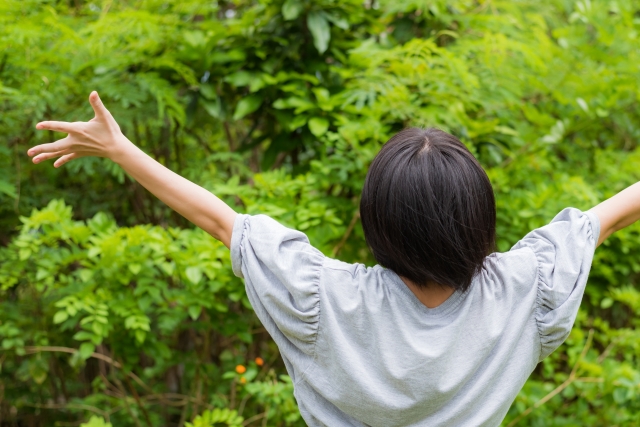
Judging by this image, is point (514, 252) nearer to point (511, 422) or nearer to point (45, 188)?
point (511, 422)

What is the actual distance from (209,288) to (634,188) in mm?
1432

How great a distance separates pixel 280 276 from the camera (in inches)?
46.4

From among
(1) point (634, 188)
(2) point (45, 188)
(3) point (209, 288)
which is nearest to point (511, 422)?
(3) point (209, 288)

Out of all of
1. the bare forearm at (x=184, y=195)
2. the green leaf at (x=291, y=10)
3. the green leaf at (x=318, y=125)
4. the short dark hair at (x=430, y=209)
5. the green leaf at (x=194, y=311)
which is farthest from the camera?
the green leaf at (x=291, y=10)

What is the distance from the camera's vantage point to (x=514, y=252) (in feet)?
4.13

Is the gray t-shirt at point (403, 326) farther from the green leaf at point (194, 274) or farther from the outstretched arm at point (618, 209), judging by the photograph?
the green leaf at point (194, 274)

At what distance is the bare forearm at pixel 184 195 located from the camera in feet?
4.16

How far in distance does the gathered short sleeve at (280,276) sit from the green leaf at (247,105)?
4.45 ft

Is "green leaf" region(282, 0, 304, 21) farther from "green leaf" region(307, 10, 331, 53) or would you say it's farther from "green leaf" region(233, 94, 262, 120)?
"green leaf" region(233, 94, 262, 120)

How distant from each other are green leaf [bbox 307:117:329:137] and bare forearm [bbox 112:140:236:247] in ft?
3.70

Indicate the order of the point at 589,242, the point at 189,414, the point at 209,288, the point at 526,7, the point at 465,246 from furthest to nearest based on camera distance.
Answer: the point at 526,7 → the point at 189,414 → the point at 209,288 → the point at 589,242 → the point at 465,246

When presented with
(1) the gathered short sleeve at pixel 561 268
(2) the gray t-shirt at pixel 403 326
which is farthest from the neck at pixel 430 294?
(1) the gathered short sleeve at pixel 561 268

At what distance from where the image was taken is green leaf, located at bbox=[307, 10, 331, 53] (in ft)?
8.15

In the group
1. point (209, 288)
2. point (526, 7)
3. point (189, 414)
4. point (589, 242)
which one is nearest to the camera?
point (589, 242)
